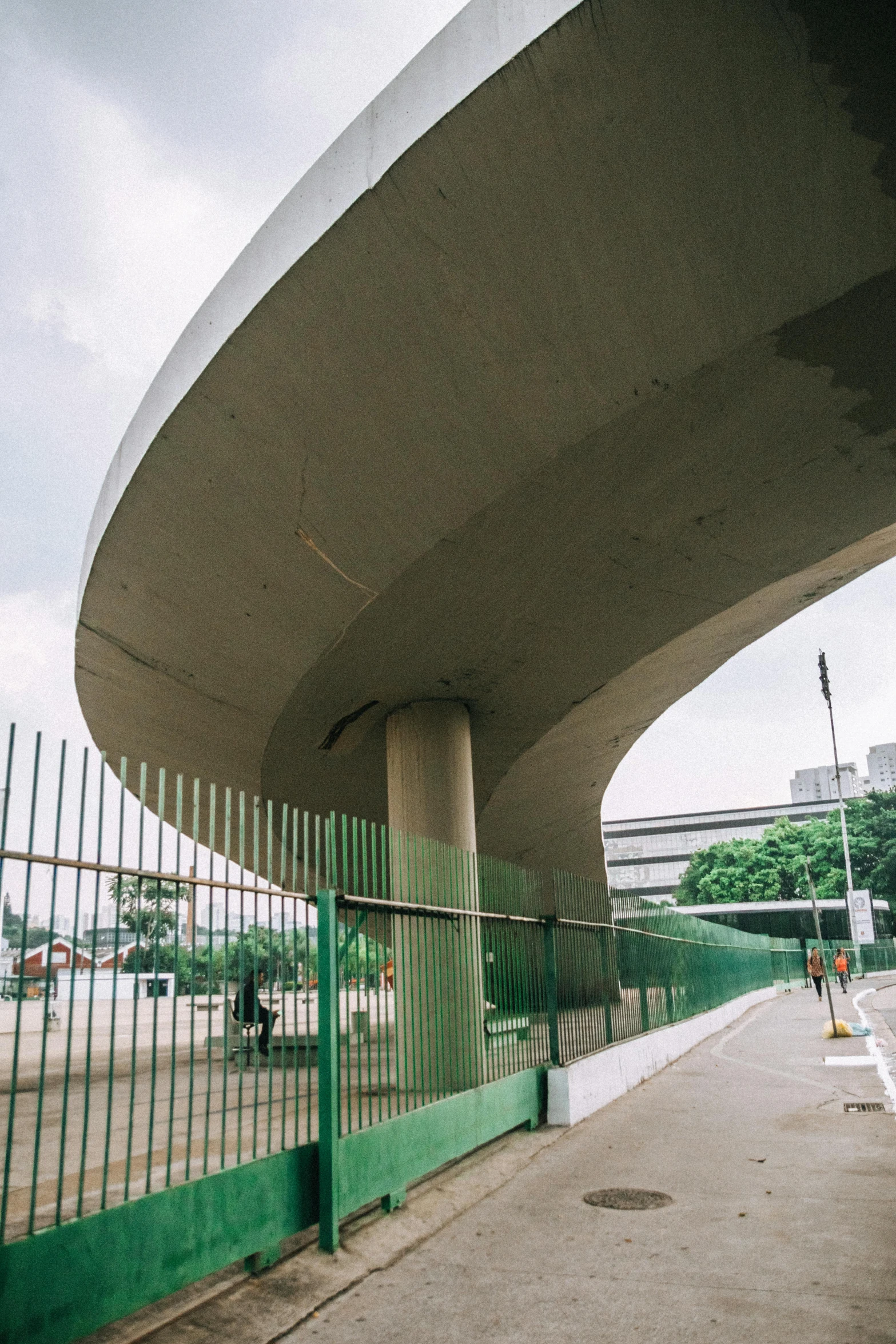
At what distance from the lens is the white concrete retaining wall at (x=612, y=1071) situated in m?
9.43

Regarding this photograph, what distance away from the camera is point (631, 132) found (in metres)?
5.61

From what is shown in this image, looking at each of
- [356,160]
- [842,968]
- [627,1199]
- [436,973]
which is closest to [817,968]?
[842,968]

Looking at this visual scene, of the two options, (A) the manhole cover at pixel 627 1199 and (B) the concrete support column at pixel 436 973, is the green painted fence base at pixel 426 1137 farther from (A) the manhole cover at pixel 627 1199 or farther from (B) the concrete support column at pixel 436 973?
(A) the manhole cover at pixel 627 1199

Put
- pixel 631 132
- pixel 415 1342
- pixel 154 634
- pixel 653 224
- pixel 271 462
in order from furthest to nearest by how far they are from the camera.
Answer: pixel 154 634
pixel 271 462
pixel 653 224
pixel 631 132
pixel 415 1342

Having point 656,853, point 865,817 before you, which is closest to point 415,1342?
point 865,817

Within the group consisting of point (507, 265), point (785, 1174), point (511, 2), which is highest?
point (511, 2)

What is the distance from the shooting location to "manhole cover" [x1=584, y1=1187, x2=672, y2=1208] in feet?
21.1

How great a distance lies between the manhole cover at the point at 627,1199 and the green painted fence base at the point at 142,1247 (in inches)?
81.1

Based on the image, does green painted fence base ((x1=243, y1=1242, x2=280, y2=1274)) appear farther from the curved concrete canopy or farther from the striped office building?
the striped office building

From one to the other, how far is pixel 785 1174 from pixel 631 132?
6.93m

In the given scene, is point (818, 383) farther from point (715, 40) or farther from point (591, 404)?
point (715, 40)

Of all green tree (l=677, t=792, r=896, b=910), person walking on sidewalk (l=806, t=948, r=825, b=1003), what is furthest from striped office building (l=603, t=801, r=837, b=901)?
person walking on sidewalk (l=806, t=948, r=825, b=1003)

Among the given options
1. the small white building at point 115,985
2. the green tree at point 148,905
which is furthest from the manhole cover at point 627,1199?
the green tree at point 148,905

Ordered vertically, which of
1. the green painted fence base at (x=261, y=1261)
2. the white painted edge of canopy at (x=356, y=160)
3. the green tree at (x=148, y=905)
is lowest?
the green painted fence base at (x=261, y=1261)
